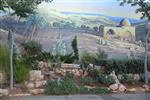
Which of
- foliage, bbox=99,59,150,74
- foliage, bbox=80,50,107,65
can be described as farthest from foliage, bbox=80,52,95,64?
foliage, bbox=99,59,150,74

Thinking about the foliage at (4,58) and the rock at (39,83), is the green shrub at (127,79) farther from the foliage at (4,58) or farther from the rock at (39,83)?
the foliage at (4,58)

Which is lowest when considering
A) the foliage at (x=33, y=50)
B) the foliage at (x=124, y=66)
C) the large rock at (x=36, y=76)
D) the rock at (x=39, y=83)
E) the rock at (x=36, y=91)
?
the rock at (x=36, y=91)

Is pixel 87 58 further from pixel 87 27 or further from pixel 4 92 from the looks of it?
pixel 4 92

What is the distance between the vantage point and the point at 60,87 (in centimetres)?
1505

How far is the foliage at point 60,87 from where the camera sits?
48.8ft

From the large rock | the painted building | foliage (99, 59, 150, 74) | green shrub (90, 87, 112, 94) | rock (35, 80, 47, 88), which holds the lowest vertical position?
green shrub (90, 87, 112, 94)

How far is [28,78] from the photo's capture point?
51.4 feet

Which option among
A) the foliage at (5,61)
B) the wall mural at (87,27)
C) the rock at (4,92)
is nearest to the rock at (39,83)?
the foliage at (5,61)

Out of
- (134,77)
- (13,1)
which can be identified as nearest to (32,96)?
(13,1)

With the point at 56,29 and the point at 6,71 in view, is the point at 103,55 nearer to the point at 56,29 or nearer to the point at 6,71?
the point at 56,29

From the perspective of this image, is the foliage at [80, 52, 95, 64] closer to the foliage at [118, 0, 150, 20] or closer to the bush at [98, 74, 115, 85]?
the bush at [98, 74, 115, 85]

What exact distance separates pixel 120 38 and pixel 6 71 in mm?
6121

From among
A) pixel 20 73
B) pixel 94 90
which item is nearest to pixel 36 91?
pixel 20 73

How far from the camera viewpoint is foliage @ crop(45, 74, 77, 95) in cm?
1488
